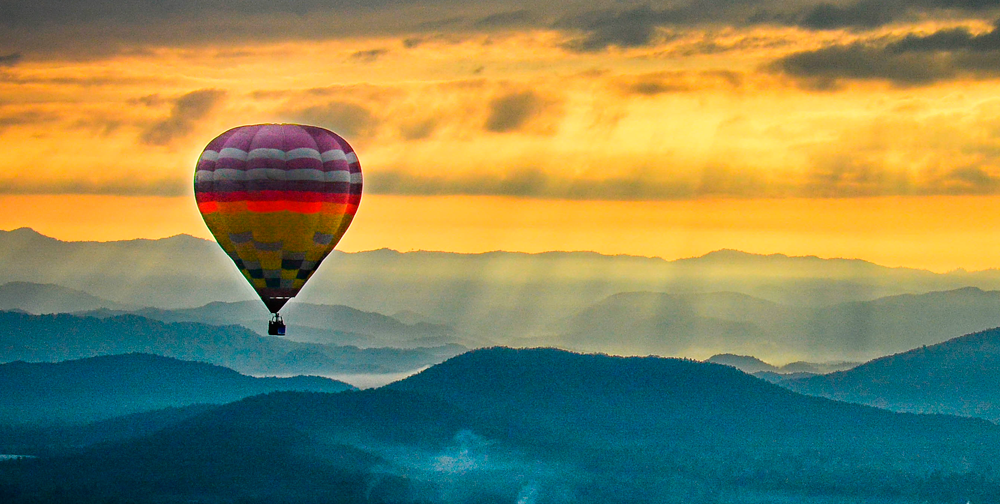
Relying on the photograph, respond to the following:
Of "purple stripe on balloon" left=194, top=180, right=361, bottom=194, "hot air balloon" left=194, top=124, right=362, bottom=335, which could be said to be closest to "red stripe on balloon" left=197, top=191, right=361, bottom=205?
"hot air balloon" left=194, top=124, right=362, bottom=335

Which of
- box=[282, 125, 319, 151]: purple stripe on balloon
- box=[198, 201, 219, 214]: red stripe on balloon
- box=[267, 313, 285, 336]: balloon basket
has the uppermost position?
box=[282, 125, 319, 151]: purple stripe on balloon

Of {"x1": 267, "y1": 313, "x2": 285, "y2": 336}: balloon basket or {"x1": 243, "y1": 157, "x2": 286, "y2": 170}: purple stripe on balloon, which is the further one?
{"x1": 243, "y1": 157, "x2": 286, "y2": 170}: purple stripe on balloon

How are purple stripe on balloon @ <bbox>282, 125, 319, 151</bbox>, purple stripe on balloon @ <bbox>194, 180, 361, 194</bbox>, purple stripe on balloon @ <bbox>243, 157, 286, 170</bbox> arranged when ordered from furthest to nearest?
purple stripe on balloon @ <bbox>282, 125, 319, 151</bbox>, purple stripe on balloon @ <bbox>243, 157, 286, 170</bbox>, purple stripe on balloon @ <bbox>194, 180, 361, 194</bbox>

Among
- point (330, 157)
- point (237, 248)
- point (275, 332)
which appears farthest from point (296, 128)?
point (275, 332)

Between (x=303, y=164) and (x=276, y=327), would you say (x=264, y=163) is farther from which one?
(x=276, y=327)

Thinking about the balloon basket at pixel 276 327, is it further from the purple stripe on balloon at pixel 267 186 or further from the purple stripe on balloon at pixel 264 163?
the purple stripe on balloon at pixel 264 163

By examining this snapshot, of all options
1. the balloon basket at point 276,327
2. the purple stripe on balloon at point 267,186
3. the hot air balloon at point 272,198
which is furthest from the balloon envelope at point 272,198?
the balloon basket at point 276,327

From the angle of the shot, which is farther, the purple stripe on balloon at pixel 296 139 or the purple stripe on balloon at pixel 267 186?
the purple stripe on balloon at pixel 296 139

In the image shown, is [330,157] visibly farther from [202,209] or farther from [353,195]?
[202,209]

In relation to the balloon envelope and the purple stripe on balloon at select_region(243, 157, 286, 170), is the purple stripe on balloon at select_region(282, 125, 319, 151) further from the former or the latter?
the purple stripe on balloon at select_region(243, 157, 286, 170)
